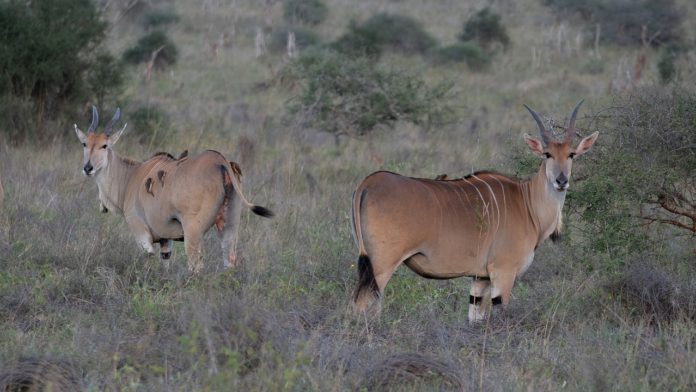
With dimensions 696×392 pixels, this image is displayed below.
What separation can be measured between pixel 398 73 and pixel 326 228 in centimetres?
545

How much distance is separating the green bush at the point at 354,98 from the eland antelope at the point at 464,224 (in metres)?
6.75

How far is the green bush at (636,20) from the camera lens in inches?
1119

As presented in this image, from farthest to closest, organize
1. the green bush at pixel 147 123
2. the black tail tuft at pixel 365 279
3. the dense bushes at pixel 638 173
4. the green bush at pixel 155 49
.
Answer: the green bush at pixel 155 49 < the green bush at pixel 147 123 < the dense bushes at pixel 638 173 < the black tail tuft at pixel 365 279

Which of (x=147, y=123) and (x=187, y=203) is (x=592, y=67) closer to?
(x=147, y=123)

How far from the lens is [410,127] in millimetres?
15766

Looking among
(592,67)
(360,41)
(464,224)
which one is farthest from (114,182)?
(592,67)

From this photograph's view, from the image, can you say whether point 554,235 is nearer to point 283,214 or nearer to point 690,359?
point 690,359

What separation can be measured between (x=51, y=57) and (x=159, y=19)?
691 inches

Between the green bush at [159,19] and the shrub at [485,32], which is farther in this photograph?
the green bush at [159,19]

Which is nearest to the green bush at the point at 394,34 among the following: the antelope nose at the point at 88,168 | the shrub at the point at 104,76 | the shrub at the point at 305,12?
the shrub at the point at 305,12

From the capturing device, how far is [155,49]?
74.2ft

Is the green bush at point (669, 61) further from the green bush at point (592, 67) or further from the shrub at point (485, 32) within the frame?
the shrub at point (485, 32)

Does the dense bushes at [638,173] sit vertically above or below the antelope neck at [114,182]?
above

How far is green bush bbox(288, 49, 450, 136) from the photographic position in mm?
13484
